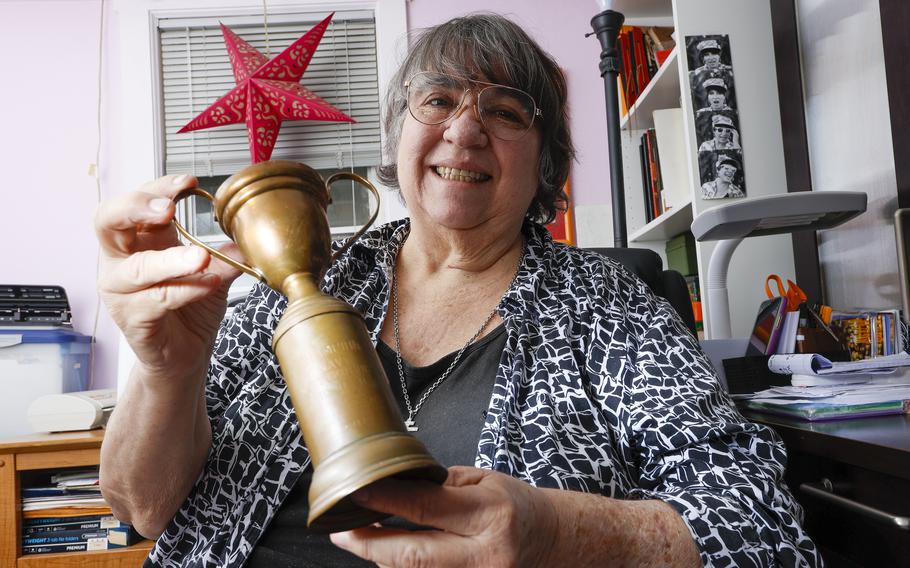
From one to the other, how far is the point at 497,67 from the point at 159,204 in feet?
2.04

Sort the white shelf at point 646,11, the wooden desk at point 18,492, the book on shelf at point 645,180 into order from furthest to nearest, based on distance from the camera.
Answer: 1. the book on shelf at point 645,180
2. the white shelf at point 646,11
3. the wooden desk at point 18,492

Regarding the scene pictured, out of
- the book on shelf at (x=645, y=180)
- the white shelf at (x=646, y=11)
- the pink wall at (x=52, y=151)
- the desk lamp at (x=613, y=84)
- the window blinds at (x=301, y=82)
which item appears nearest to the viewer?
the desk lamp at (x=613, y=84)

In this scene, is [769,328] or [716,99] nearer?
[769,328]

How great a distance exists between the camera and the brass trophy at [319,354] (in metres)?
0.46

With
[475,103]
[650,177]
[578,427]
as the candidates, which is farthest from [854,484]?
[650,177]

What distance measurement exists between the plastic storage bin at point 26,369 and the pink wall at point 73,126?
0.81 ft

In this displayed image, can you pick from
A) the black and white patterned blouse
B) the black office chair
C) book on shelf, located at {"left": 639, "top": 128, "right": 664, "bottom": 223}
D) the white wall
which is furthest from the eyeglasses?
book on shelf, located at {"left": 639, "top": 128, "right": 664, "bottom": 223}

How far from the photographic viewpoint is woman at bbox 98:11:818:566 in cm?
64

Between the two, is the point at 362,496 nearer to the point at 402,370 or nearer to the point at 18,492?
the point at 402,370

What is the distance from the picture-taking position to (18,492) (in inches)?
77.6

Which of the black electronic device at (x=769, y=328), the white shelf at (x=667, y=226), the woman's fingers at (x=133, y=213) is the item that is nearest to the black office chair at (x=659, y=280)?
the black electronic device at (x=769, y=328)

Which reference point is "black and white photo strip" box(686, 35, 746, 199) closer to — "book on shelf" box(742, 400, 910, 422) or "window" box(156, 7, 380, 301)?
"book on shelf" box(742, 400, 910, 422)

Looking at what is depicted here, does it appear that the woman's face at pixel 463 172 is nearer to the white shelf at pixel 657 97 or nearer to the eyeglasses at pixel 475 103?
the eyeglasses at pixel 475 103

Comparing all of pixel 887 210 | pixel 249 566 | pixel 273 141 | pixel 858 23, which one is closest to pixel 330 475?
pixel 249 566
